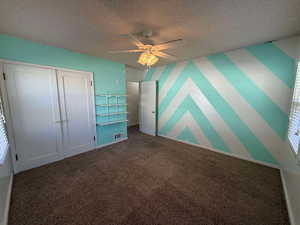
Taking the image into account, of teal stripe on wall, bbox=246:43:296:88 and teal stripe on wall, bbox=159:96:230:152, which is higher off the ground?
teal stripe on wall, bbox=246:43:296:88

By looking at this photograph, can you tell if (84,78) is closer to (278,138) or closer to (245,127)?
(245,127)

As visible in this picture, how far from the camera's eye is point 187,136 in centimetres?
356

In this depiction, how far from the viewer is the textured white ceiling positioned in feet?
4.32

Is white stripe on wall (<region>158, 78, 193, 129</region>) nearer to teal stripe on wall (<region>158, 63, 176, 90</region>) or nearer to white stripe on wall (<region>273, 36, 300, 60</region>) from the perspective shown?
teal stripe on wall (<region>158, 63, 176, 90</region>)

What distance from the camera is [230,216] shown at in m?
1.41

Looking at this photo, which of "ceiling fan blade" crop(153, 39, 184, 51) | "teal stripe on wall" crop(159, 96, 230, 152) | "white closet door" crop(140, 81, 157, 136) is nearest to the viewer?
"ceiling fan blade" crop(153, 39, 184, 51)

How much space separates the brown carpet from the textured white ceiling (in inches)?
95.2

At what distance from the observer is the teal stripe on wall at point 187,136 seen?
3441mm

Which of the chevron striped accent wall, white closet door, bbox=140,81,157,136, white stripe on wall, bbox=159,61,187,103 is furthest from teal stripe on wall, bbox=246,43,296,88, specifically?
white closet door, bbox=140,81,157,136

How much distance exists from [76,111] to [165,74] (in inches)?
111

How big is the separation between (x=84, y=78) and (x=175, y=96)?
2.58m

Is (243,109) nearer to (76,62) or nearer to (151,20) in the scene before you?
(151,20)

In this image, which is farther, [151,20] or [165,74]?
[165,74]

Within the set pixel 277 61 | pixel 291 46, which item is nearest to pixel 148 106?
pixel 277 61
